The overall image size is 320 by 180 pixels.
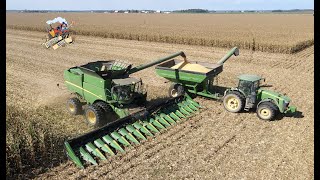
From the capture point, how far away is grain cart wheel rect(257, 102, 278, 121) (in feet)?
33.0

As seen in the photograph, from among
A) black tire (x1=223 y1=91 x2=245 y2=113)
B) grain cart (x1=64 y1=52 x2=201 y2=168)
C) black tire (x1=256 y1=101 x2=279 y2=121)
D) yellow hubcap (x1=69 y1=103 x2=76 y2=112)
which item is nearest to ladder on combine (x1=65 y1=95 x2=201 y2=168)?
grain cart (x1=64 y1=52 x2=201 y2=168)

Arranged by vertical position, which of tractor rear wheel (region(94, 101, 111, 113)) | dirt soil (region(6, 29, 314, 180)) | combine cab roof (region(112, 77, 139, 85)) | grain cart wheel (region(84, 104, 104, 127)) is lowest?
dirt soil (region(6, 29, 314, 180))

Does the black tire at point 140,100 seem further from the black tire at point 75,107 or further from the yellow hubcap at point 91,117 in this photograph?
the black tire at point 75,107

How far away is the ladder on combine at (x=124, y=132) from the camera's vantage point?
761cm

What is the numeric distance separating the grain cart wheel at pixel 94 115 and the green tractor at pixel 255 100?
4.70 m

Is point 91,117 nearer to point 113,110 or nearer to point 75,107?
point 113,110

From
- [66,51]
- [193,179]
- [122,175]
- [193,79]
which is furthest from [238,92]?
[66,51]

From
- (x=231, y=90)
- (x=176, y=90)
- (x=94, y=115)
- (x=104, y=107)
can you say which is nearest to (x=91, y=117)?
(x=94, y=115)

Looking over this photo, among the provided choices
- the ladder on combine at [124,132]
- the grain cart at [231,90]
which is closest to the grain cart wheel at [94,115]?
the ladder on combine at [124,132]

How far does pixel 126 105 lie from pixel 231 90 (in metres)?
4.01

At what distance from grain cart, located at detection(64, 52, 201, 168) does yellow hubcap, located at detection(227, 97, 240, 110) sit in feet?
4.13

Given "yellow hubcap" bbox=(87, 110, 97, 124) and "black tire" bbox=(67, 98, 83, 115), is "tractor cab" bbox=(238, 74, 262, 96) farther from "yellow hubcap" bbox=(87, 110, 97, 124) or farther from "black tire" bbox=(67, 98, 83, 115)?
"black tire" bbox=(67, 98, 83, 115)

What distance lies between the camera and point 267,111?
1016cm

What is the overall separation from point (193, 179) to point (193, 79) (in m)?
5.35
